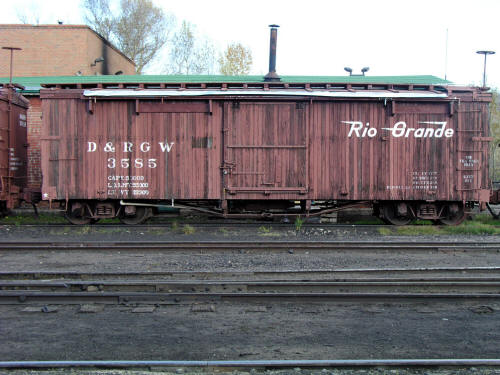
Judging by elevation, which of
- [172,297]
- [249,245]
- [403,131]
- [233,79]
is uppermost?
[233,79]

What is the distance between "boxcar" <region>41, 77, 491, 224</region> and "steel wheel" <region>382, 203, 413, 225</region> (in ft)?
2.20

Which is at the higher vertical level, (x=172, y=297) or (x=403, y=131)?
(x=403, y=131)

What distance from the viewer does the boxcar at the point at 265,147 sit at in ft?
41.1

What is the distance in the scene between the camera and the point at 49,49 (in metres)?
26.4

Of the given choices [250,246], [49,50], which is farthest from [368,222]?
[49,50]

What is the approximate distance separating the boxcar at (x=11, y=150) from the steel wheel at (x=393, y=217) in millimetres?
10627

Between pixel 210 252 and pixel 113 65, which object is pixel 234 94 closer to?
pixel 210 252

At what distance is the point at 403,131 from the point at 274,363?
9840 millimetres

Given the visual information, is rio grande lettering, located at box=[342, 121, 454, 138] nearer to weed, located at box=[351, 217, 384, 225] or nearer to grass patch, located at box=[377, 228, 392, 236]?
grass patch, located at box=[377, 228, 392, 236]

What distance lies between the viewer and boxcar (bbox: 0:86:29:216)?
13.6 metres

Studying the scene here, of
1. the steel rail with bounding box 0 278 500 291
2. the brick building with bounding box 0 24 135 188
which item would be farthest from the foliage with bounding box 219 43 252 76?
the steel rail with bounding box 0 278 500 291

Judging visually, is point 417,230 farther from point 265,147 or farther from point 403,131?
point 265,147

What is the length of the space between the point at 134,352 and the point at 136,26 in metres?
39.9

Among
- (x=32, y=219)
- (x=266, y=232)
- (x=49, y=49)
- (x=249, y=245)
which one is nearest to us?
(x=249, y=245)
